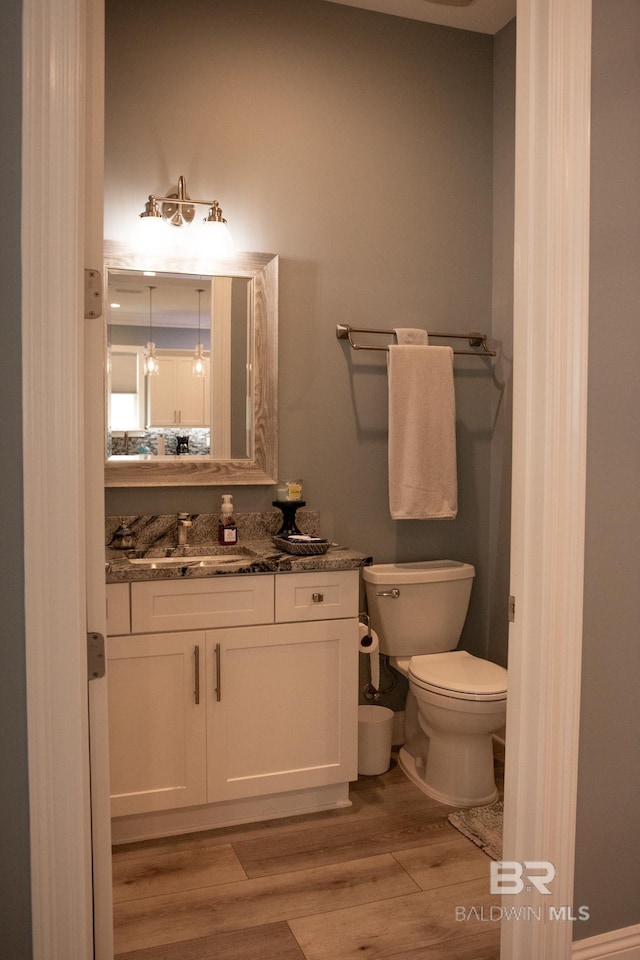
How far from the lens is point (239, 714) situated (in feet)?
8.13

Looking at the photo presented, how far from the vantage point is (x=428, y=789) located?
278 centimetres

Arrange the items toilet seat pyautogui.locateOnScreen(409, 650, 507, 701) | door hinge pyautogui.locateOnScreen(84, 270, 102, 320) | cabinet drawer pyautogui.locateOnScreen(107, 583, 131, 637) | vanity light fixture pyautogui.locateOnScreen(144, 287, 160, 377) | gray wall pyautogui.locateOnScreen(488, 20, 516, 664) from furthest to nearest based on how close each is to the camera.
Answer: gray wall pyautogui.locateOnScreen(488, 20, 516, 664), vanity light fixture pyautogui.locateOnScreen(144, 287, 160, 377), toilet seat pyautogui.locateOnScreen(409, 650, 507, 701), cabinet drawer pyautogui.locateOnScreen(107, 583, 131, 637), door hinge pyautogui.locateOnScreen(84, 270, 102, 320)

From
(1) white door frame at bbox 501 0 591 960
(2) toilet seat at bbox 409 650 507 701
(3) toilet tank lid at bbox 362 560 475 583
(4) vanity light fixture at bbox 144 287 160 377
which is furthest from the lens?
(3) toilet tank lid at bbox 362 560 475 583

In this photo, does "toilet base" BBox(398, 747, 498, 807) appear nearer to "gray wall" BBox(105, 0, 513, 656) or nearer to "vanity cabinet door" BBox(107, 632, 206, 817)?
"gray wall" BBox(105, 0, 513, 656)

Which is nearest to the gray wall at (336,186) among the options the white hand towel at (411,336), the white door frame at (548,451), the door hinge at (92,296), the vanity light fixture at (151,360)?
the white hand towel at (411,336)

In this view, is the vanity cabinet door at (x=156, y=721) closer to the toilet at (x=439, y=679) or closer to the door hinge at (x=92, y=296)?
the toilet at (x=439, y=679)

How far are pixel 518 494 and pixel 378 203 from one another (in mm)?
1860

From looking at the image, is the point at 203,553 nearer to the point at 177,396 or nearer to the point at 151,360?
the point at 177,396

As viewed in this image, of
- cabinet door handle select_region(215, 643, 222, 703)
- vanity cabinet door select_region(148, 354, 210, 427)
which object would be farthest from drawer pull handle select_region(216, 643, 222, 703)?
vanity cabinet door select_region(148, 354, 210, 427)

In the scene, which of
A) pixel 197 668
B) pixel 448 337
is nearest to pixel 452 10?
pixel 448 337

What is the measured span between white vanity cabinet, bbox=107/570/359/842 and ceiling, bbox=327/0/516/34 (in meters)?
2.20

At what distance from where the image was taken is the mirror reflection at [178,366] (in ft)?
9.12

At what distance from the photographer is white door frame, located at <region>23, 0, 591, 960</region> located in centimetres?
123

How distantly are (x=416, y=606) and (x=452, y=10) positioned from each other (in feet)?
7.68
